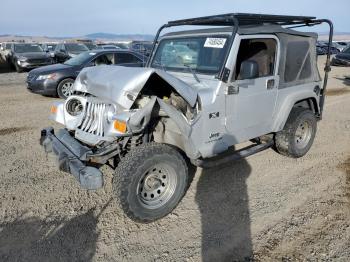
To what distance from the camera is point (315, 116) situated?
5395 mm

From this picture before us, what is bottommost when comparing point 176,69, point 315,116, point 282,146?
point 282,146

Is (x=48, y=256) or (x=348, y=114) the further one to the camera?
(x=348, y=114)

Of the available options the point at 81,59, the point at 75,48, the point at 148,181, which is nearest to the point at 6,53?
the point at 75,48

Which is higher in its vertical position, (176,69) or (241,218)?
(176,69)

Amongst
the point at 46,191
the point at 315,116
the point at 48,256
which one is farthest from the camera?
the point at 315,116

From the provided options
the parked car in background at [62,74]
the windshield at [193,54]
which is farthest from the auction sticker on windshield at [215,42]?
the parked car in background at [62,74]

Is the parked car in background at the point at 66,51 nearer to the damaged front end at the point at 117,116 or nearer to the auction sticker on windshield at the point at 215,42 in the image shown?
the damaged front end at the point at 117,116

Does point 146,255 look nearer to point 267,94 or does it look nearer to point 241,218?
point 241,218

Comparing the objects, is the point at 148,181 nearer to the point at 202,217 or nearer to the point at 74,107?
the point at 202,217

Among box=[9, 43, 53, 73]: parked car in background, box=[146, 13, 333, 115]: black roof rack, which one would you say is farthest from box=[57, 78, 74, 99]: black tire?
box=[9, 43, 53, 73]: parked car in background

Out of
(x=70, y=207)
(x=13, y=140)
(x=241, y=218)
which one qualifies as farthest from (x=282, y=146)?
(x=13, y=140)

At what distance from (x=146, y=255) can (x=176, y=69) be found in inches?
103

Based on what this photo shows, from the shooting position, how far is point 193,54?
438 cm

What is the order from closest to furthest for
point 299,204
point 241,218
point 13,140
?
point 241,218
point 299,204
point 13,140
